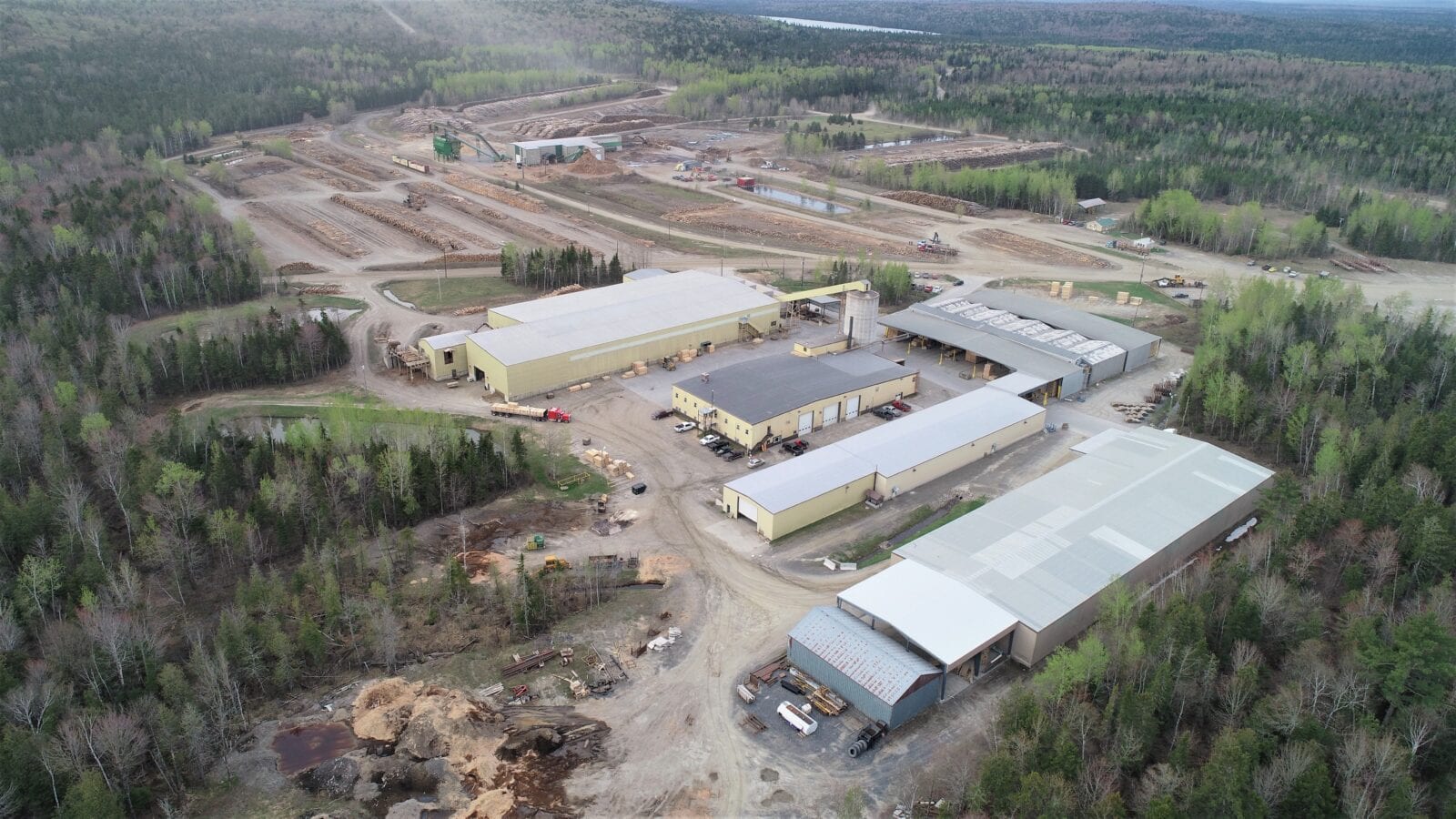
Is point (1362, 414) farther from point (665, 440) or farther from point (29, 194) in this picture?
point (29, 194)

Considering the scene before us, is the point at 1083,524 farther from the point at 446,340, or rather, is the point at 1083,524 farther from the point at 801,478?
the point at 446,340

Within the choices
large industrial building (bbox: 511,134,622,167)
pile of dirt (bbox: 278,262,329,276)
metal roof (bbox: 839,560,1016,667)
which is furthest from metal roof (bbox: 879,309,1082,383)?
large industrial building (bbox: 511,134,622,167)

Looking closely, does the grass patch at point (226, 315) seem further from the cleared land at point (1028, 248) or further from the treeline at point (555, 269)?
the cleared land at point (1028, 248)

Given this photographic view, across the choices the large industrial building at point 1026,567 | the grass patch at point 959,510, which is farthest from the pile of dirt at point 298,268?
the large industrial building at point 1026,567

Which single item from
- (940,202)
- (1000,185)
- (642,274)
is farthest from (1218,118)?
(642,274)

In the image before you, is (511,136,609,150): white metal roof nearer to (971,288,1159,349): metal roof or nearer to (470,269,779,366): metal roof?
(470,269,779,366): metal roof
